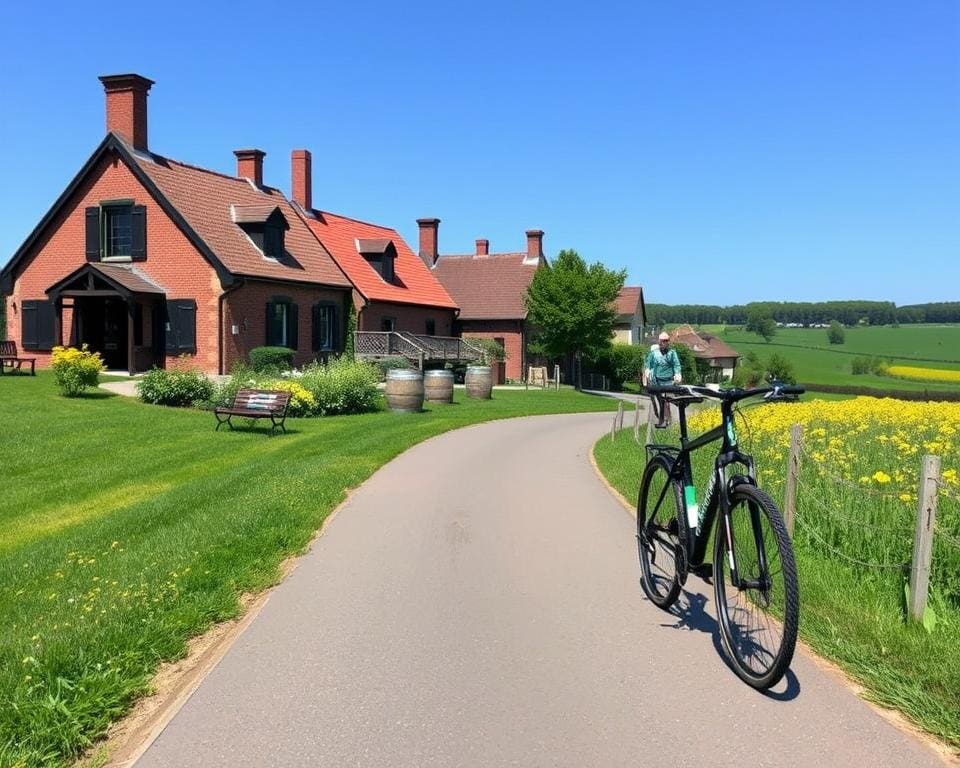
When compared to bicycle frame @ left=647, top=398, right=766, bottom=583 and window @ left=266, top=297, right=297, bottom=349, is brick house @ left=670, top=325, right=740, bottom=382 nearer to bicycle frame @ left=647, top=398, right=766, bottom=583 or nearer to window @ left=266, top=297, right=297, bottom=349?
window @ left=266, top=297, right=297, bottom=349

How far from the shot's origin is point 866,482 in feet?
24.8

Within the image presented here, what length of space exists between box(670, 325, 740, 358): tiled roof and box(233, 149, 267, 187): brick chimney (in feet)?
157

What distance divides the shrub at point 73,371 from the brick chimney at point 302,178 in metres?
17.6

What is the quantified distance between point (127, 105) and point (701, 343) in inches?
2506

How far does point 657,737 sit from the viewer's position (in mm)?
3871

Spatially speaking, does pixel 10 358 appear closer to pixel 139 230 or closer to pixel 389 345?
pixel 139 230

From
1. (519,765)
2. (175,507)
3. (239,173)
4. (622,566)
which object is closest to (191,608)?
(519,765)

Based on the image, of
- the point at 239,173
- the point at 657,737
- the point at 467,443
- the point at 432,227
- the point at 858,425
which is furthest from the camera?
→ the point at 432,227

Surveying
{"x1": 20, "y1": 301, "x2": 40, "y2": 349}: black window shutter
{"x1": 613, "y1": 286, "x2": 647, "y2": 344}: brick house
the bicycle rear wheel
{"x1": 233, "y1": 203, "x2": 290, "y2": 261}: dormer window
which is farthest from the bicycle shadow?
{"x1": 613, "y1": 286, "x2": 647, "y2": 344}: brick house

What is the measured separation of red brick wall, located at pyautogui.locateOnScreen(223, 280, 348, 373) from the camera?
2827cm

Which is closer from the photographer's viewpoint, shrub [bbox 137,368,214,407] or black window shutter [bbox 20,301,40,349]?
shrub [bbox 137,368,214,407]

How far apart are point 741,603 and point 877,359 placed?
7775 cm

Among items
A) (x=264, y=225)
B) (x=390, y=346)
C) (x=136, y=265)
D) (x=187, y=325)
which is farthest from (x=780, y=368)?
(x=136, y=265)

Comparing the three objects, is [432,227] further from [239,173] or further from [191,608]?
[191,608]
